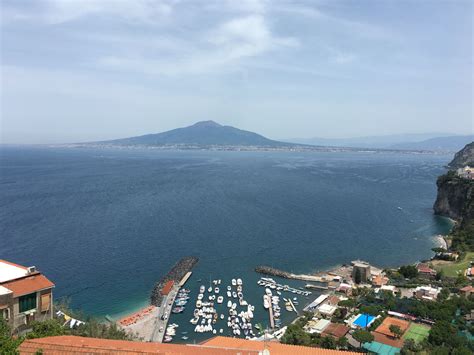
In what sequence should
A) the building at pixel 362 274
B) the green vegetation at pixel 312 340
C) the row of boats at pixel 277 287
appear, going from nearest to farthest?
the green vegetation at pixel 312 340 → the row of boats at pixel 277 287 → the building at pixel 362 274

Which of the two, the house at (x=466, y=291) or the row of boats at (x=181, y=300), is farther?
the row of boats at (x=181, y=300)

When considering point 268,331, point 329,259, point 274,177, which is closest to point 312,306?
point 268,331

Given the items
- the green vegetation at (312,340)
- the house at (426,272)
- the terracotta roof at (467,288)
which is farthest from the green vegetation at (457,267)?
the green vegetation at (312,340)

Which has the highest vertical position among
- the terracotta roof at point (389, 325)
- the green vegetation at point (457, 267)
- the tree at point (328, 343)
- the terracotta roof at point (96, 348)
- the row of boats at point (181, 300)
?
the terracotta roof at point (96, 348)

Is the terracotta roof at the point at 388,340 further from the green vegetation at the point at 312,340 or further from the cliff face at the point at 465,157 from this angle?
the cliff face at the point at 465,157

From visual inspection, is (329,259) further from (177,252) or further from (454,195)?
(454,195)

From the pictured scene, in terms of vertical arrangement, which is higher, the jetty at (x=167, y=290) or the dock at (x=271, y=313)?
the jetty at (x=167, y=290)
